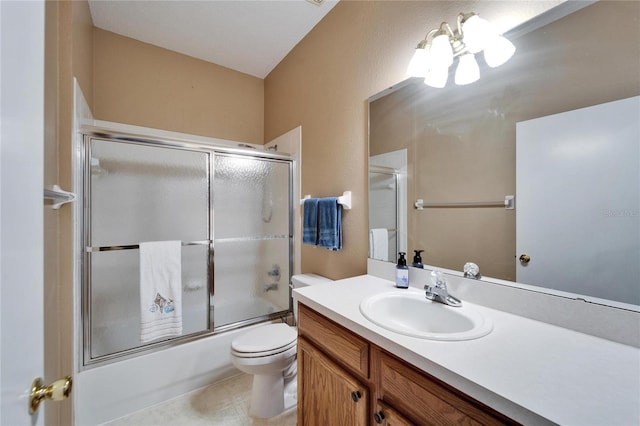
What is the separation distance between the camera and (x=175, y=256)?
1.70 metres

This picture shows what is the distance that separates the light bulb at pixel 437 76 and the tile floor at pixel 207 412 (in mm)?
1949

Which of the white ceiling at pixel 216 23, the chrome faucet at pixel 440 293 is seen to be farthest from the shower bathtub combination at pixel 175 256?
the chrome faucet at pixel 440 293

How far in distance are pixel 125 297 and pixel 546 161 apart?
7.83 feet

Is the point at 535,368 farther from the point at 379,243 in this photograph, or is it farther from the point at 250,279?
the point at 250,279

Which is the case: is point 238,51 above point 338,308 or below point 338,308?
above

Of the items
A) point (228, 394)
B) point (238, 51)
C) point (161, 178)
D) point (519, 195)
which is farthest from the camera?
point (238, 51)

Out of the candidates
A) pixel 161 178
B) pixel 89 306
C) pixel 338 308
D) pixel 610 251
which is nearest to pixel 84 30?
pixel 161 178

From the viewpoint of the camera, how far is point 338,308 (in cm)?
95

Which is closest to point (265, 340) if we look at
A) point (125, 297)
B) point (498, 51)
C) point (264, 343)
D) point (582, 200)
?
point (264, 343)

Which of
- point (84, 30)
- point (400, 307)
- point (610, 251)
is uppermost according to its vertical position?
point (84, 30)

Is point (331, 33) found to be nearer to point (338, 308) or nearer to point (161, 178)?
point (161, 178)

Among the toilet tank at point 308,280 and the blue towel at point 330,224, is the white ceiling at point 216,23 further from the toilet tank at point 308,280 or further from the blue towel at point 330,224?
the toilet tank at point 308,280

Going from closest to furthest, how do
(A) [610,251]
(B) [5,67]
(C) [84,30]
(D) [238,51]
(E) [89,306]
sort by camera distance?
(B) [5,67] < (A) [610,251] < (E) [89,306] < (C) [84,30] < (D) [238,51]

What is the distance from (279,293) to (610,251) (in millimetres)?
2043
